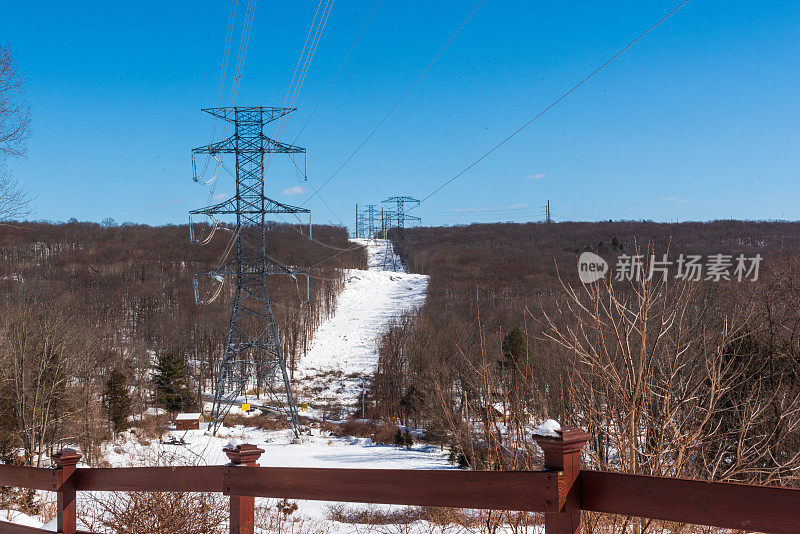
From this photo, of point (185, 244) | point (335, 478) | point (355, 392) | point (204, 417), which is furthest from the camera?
point (185, 244)

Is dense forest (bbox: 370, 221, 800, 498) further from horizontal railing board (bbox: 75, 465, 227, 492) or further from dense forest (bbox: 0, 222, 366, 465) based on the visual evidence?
dense forest (bbox: 0, 222, 366, 465)

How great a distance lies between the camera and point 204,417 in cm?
4912

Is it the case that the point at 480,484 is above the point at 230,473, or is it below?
above

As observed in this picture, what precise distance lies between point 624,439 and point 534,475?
197cm

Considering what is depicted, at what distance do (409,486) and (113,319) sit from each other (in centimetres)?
7684

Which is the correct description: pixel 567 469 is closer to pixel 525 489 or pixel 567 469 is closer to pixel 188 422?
→ pixel 525 489

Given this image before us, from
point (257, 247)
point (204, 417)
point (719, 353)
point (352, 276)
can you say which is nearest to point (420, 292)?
point (352, 276)

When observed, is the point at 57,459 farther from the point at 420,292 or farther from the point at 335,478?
the point at 420,292

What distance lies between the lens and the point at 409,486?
2.58 metres

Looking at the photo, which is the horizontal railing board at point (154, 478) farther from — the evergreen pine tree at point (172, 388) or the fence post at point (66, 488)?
the evergreen pine tree at point (172, 388)

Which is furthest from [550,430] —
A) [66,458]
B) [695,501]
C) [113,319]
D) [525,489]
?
[113,319]

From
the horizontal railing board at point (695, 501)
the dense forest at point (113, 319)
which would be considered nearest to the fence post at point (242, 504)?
the horizontal railing board at point (695, 501)

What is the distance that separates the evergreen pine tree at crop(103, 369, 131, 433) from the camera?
126 ft

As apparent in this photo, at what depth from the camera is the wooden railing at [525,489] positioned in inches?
74.0
